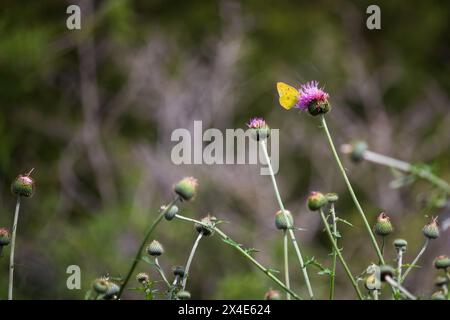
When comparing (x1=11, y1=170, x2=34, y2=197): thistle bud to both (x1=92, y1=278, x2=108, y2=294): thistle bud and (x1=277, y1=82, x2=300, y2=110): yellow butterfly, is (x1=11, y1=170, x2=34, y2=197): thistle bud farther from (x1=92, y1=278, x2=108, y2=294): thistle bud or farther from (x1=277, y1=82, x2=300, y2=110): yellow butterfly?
(x1=277, y1=82, x2=300, y2=110): yellow butterfly

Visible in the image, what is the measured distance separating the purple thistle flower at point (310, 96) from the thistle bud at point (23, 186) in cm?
59

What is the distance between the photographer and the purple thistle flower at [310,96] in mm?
1449

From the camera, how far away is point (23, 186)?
4.29ft

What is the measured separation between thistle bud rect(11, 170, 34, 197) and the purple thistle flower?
1.94 feet

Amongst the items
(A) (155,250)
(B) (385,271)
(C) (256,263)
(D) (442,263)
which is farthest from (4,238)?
(D) (442,263)

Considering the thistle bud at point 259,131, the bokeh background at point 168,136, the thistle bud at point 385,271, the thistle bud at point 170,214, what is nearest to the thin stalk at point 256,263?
the thistle bud at point 170,214

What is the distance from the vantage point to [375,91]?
8812 millimetres

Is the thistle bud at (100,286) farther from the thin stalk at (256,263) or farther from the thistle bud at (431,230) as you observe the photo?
the thistle bud at (431,230)

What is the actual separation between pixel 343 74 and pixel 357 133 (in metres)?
1.56

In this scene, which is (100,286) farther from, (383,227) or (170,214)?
(383,227)

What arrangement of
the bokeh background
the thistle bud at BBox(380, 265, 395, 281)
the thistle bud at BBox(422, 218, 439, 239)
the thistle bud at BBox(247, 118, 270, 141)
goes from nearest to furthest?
the thistle bud at BBox(380, 265, 395, 281) → the thistle bud at BBox(422, 218, 439, 239) → the thistle bud at BBox(247, 118, 270, 141) → the bokeh background

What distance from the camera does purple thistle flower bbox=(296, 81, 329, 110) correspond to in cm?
145

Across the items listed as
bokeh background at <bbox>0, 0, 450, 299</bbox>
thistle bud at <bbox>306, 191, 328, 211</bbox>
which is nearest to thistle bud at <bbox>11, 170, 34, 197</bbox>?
thistle bud at <bbox>306, 191, 328, 211</bbox>
